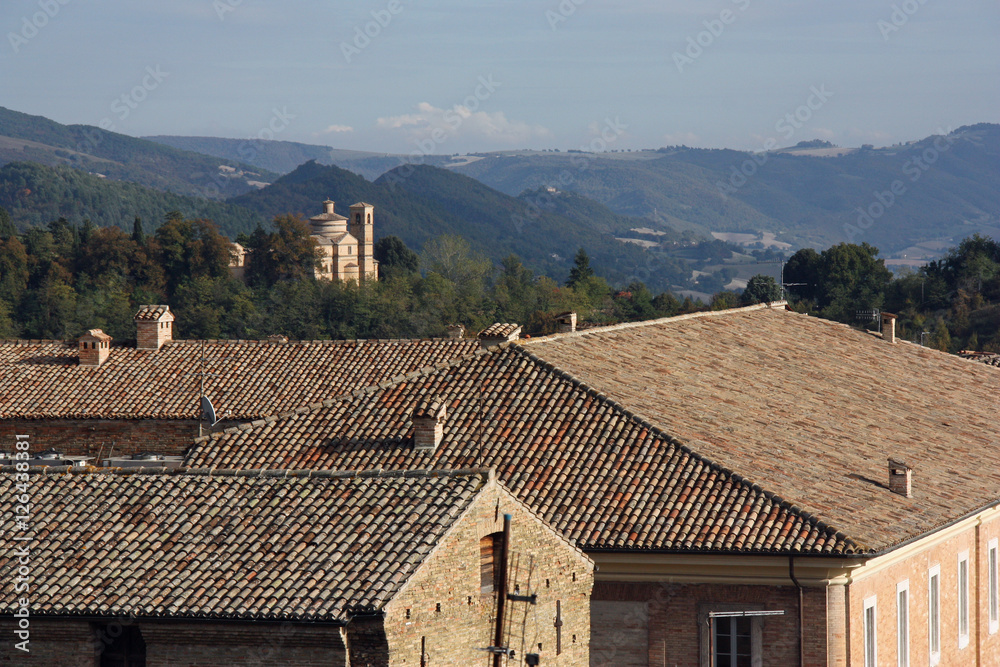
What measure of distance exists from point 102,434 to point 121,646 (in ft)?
64.0

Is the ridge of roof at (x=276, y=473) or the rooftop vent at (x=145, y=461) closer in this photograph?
the ridge of roof at (x=276, y=473)

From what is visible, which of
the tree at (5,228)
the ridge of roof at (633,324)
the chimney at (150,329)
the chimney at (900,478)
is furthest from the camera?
the tree at (5,228)

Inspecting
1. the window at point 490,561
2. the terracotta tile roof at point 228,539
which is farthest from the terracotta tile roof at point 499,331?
the window at point 490,561

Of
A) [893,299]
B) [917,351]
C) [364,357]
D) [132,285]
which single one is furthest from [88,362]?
[132,285]

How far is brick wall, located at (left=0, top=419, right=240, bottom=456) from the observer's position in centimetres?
3100

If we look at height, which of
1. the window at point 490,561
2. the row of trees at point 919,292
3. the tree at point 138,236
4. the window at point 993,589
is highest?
the tree at point 138,236

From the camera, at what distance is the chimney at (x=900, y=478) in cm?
1886

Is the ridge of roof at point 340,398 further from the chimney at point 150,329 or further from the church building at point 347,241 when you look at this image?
the church building at point 347,241

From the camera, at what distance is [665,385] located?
2250 centimetres

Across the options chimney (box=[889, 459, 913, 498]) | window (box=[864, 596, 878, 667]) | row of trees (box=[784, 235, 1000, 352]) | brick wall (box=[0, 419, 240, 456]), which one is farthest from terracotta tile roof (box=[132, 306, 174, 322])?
row of trees (box=[784, 235, 1000, 352])

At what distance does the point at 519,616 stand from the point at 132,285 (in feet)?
337

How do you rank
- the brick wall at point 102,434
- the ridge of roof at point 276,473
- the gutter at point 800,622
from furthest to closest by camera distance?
1. the brick wall at point 102,434
2. the gutter at point 800,622
3. the ridge of roof at point 276,473

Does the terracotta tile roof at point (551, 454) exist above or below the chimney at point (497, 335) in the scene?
below

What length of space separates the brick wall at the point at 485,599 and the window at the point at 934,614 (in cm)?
690
